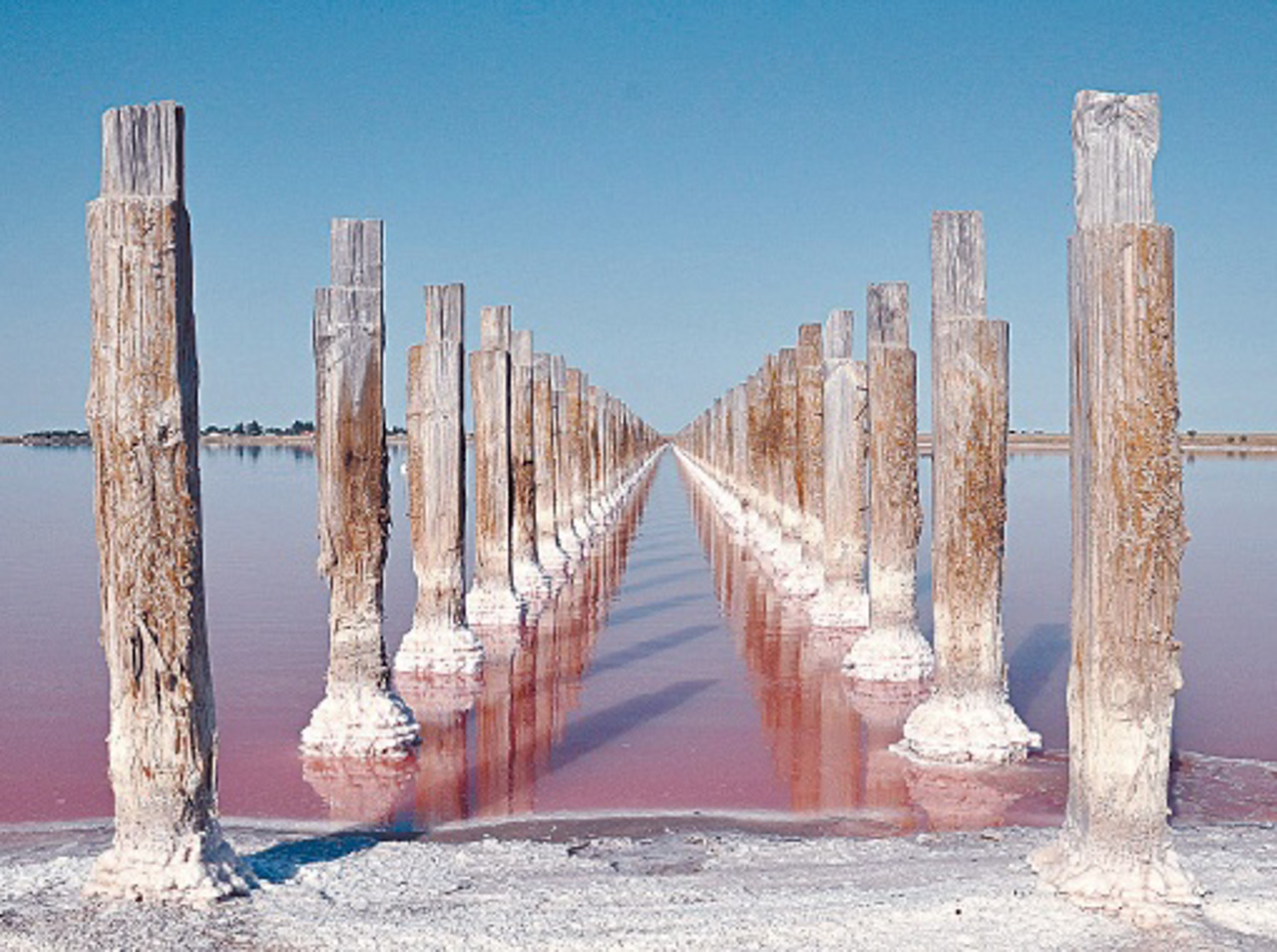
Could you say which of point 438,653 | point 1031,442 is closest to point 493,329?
point 438,653

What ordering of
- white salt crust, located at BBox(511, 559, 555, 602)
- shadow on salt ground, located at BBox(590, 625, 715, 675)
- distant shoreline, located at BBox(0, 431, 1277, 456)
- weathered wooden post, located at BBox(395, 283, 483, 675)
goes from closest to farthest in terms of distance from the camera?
weathered wooden post, located at BBox(395, 283, 483, 675), shadow on salt ground, located at BBox(590, 625, 715, 675), white salt crust, located at BBox(511, 559, 555, 602), distant shoreline, located at BBox(0, 431, 1277, 456)

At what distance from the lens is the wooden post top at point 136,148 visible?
4645 mm

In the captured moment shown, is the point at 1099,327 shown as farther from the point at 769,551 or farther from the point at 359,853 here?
the point at 769,551

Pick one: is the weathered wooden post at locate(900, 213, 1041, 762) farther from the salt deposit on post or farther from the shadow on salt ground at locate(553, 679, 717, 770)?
the salt deposit on post

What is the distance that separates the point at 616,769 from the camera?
7.06 m

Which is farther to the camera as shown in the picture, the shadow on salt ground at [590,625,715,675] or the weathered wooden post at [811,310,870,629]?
the weathered wooden post at [811,310,870,629]

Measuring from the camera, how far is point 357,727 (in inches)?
284

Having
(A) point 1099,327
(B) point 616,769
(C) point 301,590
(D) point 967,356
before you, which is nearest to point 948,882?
(A) point 1099,327

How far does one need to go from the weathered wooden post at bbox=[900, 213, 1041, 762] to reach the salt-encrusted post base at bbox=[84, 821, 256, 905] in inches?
145

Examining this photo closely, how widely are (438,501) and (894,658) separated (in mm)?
3257

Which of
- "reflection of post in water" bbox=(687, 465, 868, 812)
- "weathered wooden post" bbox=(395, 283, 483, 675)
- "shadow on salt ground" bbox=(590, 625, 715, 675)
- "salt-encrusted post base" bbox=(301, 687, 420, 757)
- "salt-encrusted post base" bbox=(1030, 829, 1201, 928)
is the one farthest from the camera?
"shadow on salt ground" bbox=(590, 625, 715, 675)

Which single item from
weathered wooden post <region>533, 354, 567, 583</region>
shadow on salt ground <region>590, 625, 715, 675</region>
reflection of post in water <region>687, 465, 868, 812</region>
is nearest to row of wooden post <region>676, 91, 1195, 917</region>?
reflection of post in water <region>687, 465, 868, 812</region>

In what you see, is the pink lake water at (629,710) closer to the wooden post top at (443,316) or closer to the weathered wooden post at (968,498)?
the weathered wooden post at (968,498)

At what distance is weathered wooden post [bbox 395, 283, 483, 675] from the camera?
9500mm
